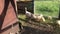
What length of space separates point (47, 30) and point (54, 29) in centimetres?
26

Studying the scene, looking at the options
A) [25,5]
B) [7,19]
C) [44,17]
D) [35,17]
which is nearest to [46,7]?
[44,17]

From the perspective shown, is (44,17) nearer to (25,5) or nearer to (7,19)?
(25,5)

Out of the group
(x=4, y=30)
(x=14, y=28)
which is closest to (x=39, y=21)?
(x=14, y=28)

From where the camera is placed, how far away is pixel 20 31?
5.16 meters

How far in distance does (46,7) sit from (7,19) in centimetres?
259

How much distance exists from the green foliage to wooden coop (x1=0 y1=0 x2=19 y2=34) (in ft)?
6.15

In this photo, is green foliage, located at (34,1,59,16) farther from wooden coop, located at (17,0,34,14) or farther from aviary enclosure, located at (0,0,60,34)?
wooden coop, located at (17,0,34,14)

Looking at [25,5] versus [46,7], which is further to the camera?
[25,5]

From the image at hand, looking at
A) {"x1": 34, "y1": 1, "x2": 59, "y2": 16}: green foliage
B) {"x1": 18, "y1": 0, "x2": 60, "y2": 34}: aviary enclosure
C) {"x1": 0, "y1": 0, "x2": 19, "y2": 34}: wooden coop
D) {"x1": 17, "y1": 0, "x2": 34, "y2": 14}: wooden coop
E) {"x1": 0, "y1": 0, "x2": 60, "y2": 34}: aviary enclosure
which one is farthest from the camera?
{"x1": 17, "y1": 0, "x2": 34, "y2": 14}: wooden coop

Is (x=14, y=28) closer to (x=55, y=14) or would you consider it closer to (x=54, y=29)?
(x=54, y=29)

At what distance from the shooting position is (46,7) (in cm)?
670

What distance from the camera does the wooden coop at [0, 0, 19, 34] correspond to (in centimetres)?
427

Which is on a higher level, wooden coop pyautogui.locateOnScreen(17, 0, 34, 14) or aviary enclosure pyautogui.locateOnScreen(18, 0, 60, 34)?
wooden coop pyautogui.locateOnScreen(17, 0, 34, 14)

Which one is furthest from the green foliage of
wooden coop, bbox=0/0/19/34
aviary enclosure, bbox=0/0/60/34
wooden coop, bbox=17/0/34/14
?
wooden coop, bbox=0/0/19/34
